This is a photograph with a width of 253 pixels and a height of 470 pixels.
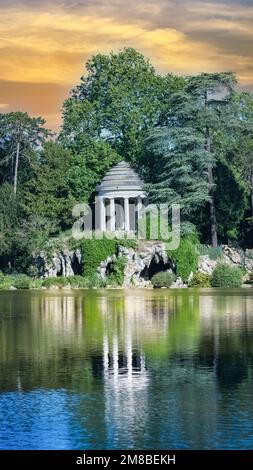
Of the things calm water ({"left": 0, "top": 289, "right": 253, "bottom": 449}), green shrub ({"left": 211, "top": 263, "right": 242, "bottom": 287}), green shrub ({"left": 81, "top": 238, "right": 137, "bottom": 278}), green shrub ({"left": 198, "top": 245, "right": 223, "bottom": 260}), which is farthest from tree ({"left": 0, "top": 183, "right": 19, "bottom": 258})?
calm water ({"left": 0, "top": 289, "right": 253, "bottom": 449})

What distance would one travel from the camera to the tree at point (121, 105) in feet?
193

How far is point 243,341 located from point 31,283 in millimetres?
27165

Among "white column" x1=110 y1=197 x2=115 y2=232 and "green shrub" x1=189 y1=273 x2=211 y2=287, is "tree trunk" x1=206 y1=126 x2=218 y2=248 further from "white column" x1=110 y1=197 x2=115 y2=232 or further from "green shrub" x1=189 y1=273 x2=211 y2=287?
"white column" x1=110 y1=197 x2=115 y2=232

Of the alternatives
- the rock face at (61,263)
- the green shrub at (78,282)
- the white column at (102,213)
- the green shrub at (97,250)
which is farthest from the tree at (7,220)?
the green shrub at (78,282)

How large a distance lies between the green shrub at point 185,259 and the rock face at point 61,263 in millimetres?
4606

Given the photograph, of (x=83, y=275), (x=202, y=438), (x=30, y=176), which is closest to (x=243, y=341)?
(x=202, y=438)

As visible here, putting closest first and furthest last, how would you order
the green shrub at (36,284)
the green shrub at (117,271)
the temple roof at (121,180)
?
the green shrub at (117,271) < the green shrub at (36,284) < the temple roof at (121,180)

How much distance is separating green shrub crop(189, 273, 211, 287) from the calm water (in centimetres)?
1632

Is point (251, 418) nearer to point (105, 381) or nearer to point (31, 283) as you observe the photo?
point (105, 381)

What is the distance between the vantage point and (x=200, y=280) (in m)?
49.3

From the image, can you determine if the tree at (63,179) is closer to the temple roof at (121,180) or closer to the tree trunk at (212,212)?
the temple roof at (121,180)

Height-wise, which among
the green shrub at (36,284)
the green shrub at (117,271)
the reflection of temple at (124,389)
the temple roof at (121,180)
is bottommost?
the reflection of temple at (124,389)

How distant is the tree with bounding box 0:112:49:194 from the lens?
5934 centimetres

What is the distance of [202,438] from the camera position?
1391 cm
